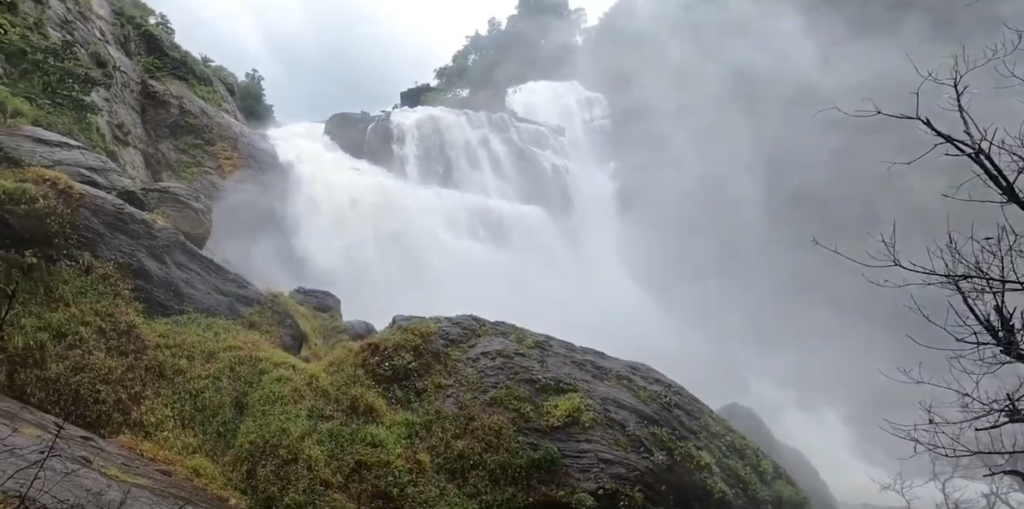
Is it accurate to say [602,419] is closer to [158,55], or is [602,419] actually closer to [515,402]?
[515,402]

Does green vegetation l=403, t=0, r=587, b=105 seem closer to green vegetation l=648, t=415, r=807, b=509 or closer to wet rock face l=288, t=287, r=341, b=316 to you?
wet rock face l=288, t=287, r=341, b=316

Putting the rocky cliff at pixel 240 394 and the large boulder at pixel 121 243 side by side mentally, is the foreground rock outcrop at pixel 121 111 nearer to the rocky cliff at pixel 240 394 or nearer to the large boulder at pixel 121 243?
the rocky cliff at pixel 240 394

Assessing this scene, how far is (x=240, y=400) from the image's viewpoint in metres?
6.37

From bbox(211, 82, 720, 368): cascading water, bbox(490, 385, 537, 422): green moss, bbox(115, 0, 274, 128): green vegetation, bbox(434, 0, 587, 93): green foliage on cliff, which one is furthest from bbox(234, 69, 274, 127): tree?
bbox(434, 0, 587, 93): green foliage on cliff

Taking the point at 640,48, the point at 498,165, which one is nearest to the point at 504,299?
the point at 498,165

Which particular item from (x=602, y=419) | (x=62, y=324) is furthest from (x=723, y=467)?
(x=62, y=324)

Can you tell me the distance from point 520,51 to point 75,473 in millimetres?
64787

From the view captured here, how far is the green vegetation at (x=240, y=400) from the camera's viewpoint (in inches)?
217

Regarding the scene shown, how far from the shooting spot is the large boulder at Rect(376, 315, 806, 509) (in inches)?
264

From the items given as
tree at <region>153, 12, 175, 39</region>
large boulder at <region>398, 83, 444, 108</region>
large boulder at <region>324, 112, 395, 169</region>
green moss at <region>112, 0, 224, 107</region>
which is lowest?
green moss at <region>112, 0, 224, 107</region>

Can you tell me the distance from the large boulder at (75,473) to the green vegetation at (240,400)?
0.27 metres

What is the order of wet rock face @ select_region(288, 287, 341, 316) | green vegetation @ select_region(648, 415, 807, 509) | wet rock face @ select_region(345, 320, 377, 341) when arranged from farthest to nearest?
wet rock face @ select_region(288, 287, 341, 316) → wet rock face @ select_region(345, 320, 377, 341) → green vegetation @ select_region(648, 415, 807, 509)

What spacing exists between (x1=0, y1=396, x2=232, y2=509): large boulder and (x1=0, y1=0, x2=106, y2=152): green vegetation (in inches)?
232

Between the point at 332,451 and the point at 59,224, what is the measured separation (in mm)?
3866
